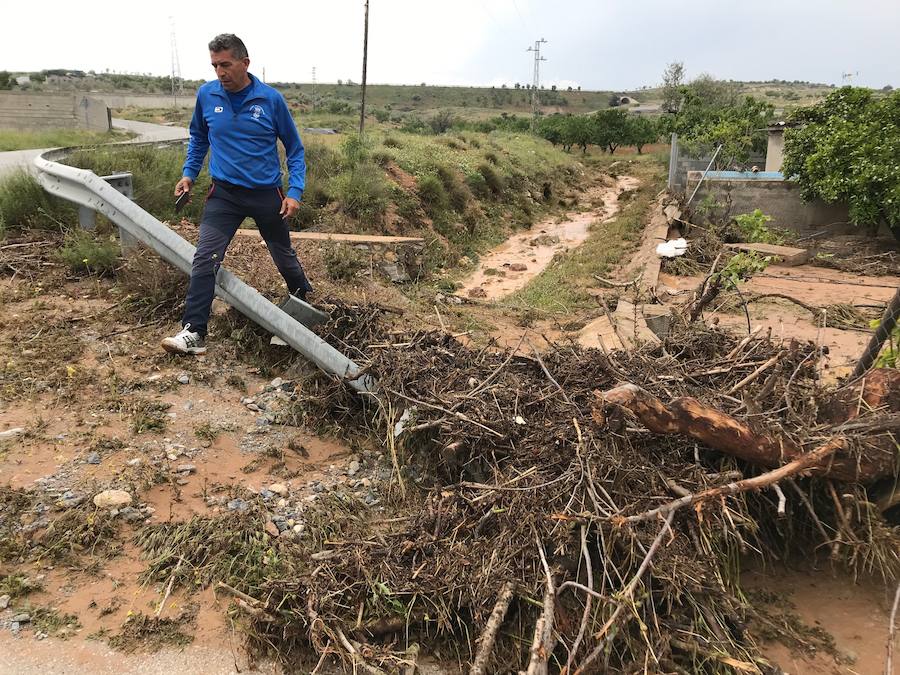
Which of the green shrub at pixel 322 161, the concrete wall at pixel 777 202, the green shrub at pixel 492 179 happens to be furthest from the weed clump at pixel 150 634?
the green shrub at pixel 492 179

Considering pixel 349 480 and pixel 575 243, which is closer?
pixel 349 480

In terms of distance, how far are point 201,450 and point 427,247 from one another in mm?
7323

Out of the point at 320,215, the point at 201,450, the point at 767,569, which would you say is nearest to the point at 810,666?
the point at 767,569

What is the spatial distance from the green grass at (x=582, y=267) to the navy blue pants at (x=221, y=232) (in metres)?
3.73

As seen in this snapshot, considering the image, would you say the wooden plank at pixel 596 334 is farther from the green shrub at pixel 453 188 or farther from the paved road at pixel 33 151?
the green shrub at pixel 453 188

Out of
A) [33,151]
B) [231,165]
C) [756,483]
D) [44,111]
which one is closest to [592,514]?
[756,483]

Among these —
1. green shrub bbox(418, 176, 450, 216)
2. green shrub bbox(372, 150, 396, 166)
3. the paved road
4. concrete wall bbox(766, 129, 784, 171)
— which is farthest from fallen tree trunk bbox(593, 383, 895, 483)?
concrete wall bbox(766, 129, 784, 171)

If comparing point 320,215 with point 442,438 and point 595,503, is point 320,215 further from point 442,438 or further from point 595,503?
point 595,503

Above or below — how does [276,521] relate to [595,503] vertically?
below

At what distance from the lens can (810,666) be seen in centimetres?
248

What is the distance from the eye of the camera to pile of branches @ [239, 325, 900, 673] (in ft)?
7.32

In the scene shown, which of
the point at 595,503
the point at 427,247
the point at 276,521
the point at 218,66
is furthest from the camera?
the point at 427,247

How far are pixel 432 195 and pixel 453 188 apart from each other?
4.12 ft

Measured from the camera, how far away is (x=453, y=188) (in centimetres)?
1327
